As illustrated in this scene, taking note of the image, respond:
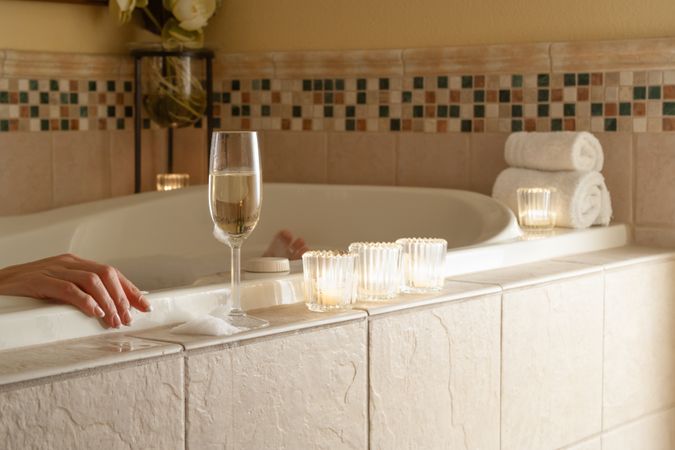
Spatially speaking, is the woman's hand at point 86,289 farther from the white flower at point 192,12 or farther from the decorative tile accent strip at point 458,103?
the white flower at point 192,12

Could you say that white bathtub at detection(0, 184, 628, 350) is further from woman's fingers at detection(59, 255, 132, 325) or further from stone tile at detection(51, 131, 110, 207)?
woman's fingers at detection(59, 255, 132, 325)

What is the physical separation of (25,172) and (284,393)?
1.75m

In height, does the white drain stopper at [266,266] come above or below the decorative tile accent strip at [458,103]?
below

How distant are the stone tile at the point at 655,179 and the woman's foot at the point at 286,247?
0.75 m

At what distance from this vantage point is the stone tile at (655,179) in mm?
2428

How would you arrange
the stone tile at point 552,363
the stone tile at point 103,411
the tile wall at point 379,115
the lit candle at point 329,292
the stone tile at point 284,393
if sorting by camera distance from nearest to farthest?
the stone tile at point 103,411 → the stone tile at point 284,393 → the lit candle at point 329,292 → the stone tile at point 552,363 → the tile wall at point 379,115

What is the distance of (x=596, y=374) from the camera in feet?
6.66

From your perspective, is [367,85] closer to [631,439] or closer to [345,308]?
[631,439]

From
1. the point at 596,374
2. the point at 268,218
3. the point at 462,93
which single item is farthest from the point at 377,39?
the point at 596,374

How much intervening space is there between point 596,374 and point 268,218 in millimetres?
1042

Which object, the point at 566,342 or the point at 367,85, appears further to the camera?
the point at 367,85

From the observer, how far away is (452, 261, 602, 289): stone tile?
184cm

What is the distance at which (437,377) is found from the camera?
1679 mm

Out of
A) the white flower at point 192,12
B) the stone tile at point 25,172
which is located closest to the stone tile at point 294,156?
the white flower at point 192,12
